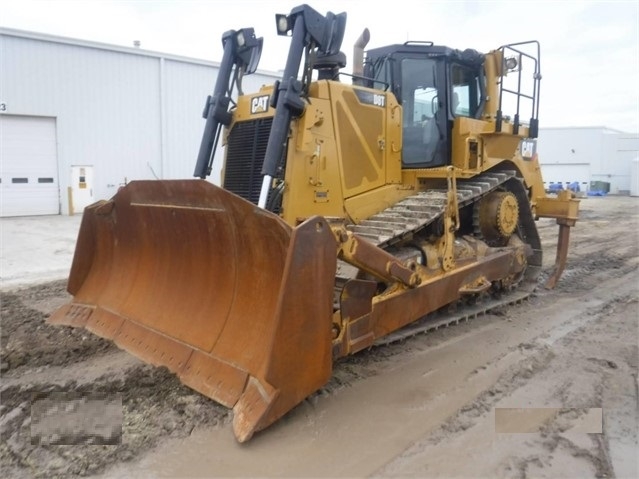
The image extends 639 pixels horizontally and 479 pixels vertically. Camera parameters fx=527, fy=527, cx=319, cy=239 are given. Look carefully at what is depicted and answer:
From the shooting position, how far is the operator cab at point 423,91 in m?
5.70

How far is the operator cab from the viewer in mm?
5699

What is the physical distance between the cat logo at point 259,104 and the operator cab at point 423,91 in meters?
1.43

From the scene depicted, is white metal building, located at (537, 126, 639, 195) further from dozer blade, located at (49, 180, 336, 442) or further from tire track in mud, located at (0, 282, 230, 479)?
tire track in mud, located at (0, 282, 230, 479)

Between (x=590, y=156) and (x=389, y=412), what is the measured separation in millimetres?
43923

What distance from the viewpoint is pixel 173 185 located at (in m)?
3.88

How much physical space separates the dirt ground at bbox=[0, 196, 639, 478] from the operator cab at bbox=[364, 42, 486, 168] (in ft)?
6.39

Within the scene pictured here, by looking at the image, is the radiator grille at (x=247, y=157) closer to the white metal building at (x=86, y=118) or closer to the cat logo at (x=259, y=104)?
the cat logo at (x=259, y=104)

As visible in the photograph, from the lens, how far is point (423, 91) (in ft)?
18.9

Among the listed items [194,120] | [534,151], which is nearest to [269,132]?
[534,151]

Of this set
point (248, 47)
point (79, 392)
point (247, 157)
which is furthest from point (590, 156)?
point (79, 392)

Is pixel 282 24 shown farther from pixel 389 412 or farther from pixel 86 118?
pixel 86 118

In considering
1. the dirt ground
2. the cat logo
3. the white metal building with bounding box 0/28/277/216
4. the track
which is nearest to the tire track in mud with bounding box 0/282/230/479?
the dirt ground

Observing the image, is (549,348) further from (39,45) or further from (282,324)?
(39,45)

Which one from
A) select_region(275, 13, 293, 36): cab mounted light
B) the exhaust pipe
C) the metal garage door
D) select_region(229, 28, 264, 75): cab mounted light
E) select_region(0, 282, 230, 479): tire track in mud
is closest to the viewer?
select_region(0, 282, 230, 479): tire track in mud
